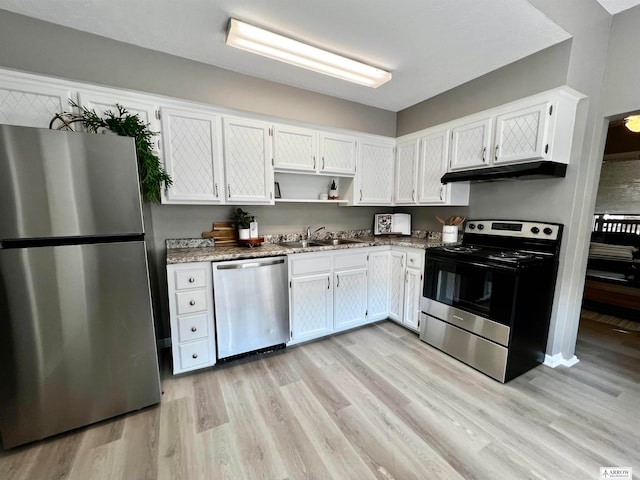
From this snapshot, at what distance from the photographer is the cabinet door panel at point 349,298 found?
273 centimetres

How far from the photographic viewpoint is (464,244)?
9.25 feet

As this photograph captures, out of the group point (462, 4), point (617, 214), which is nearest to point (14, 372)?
point (462, 4)

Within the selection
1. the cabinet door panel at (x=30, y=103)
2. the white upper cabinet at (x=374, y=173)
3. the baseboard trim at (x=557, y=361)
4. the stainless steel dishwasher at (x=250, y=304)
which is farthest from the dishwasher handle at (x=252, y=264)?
the baseboard trim at (x=557, y=361)

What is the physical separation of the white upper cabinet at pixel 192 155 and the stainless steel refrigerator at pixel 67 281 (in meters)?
0.63

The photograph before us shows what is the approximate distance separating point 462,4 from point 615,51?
4.82ft

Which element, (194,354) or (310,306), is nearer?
(194,354)

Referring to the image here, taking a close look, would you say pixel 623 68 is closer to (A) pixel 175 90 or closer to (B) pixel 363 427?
(B) pixel 363 427

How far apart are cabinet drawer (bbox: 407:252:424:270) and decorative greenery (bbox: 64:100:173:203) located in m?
2.41

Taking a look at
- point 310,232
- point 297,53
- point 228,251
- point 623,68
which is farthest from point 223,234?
point 623,68

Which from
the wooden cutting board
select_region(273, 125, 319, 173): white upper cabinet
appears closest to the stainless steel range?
select_region(273, 125, 319, 173): white upper cabinet

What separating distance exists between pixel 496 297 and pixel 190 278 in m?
2.43

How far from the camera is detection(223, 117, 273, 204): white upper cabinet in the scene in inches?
93.5

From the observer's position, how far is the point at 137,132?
5.96ft

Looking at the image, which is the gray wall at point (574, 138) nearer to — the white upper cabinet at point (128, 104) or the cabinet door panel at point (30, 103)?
the white upper cabinet at point (128, 104)
